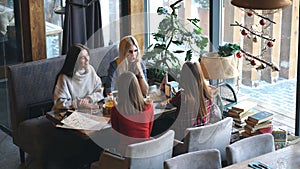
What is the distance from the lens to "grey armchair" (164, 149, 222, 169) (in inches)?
149

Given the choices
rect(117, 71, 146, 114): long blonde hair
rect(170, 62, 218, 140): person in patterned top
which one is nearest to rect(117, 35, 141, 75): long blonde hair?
rect(170, 62, 218, 140): person in patterned top

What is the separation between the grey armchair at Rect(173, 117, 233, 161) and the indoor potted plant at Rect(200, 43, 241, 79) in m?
0.78

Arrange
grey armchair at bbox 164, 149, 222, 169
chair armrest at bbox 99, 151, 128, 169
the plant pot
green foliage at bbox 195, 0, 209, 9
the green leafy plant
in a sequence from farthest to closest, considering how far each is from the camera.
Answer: green foliage at bbox 195, 0, 209, 9 < the green leafy plant < the plant pot < chair armrest at bbox 99, 151, 128, 169 < grey armchair at bbox 164, 149, 222, 169

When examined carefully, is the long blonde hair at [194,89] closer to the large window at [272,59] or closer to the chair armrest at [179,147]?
the chair armrest at [179,147]

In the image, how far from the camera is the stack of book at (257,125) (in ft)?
15.7

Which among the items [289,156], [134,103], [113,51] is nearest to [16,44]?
[113,51]

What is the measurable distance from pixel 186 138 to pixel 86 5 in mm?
2557

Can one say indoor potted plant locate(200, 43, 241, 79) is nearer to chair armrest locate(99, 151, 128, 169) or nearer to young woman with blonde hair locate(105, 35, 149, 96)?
young woman with blonde hair locate(105, 35, 149, 96)

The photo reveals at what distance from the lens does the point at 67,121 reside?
4.70 meters

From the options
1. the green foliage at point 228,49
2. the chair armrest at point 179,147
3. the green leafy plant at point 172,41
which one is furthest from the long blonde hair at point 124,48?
the chair armrest at point 179,147

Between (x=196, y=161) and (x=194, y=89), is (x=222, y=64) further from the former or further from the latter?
(x=196, y=161)

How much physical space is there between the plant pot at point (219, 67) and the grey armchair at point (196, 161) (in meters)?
1.39

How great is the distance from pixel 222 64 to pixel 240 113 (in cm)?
50

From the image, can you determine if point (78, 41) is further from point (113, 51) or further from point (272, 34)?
point (272, 34)
